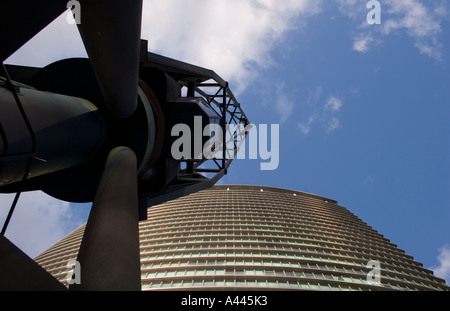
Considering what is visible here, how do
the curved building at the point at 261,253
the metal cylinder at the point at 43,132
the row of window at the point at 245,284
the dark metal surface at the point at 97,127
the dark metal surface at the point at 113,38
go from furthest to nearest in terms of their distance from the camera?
the curved building at the point at 261,253 → the row of window at the point at 245,284 → the metal cylinder at the point at 43,132 → the dark metal surface at the point at 113,38 → the dark metal surface at the point at 97,127

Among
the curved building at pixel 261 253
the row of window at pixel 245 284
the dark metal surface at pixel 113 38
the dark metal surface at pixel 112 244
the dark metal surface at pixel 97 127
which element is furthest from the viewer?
the curved building at pixel 261 253

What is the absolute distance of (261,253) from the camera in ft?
113

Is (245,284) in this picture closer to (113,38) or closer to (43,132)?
(43,132)

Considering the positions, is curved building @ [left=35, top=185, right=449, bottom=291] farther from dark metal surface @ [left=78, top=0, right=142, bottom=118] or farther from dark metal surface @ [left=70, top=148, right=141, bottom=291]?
dark metal surface @ [left=78, top=0, right=142, bottom=118]

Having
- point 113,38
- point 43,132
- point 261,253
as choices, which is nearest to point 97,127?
point 43,132

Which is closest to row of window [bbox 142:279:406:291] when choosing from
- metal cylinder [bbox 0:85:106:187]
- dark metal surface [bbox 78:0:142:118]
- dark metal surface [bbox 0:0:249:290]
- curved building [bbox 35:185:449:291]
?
curved building [bbox 35:185:449:291]

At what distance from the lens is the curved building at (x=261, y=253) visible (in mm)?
28344

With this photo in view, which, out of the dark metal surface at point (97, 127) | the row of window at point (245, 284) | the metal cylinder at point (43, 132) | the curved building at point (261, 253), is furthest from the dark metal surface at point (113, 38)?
the row of window at point (245, 284)

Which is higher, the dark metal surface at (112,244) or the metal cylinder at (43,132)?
the metal cylinder at (43,132)

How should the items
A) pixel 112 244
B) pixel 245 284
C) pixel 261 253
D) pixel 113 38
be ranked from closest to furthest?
pixel 112 244
pixel 113 38
pixel 245 284
pixel 261 253

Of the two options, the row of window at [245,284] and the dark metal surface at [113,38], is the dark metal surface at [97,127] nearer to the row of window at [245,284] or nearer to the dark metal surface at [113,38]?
the dark metal surface at [113,38]

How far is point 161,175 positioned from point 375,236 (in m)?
58.4

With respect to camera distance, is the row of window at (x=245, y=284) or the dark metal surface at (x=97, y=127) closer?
the dark metal surface at (x=97, y=127)

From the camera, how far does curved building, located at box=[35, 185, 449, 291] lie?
28344 millimetres
